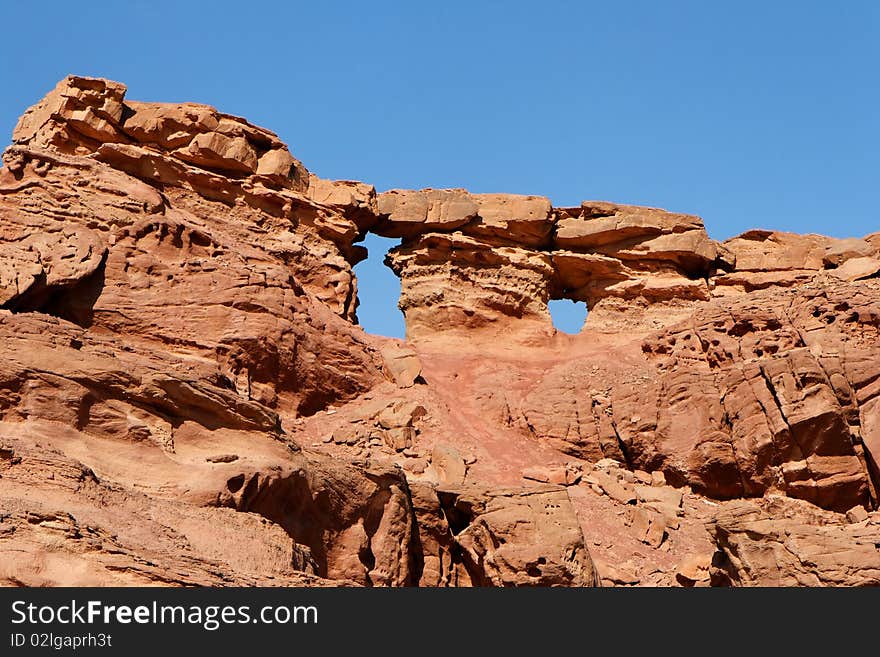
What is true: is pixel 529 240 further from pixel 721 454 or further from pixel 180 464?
pixel 180 464

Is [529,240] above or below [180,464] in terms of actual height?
above

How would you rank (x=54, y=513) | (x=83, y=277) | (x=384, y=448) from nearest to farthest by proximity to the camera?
(x=54, y=513) → (x=83, y=277) → (x=384, y=448)

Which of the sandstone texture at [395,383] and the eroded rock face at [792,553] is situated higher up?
the sandstone texture at [395,383]

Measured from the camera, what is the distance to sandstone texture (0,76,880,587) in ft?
64.8

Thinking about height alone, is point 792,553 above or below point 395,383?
below

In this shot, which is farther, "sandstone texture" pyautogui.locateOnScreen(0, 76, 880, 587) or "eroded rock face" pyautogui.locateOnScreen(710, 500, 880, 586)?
"eroded rock face" pyautogui.locateOnScreen(710, 500, 880, 586)

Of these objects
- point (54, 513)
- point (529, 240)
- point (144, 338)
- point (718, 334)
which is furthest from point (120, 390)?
point (529, 240)

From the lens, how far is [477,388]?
1396 inches

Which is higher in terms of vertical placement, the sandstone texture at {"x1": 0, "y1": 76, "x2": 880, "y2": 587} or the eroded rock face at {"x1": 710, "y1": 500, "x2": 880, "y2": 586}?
the sandstone texture at {"x1": 0, "y1": 76, "x2": 880, "y2": 587}

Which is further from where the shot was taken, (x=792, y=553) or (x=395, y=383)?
(x=395, y=383)

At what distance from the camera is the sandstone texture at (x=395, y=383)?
1975 centimetres

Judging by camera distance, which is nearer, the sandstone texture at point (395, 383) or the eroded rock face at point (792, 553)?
the sandstone texture at point (395, 383)

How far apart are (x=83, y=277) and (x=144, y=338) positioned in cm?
179

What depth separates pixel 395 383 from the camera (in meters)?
33.9
